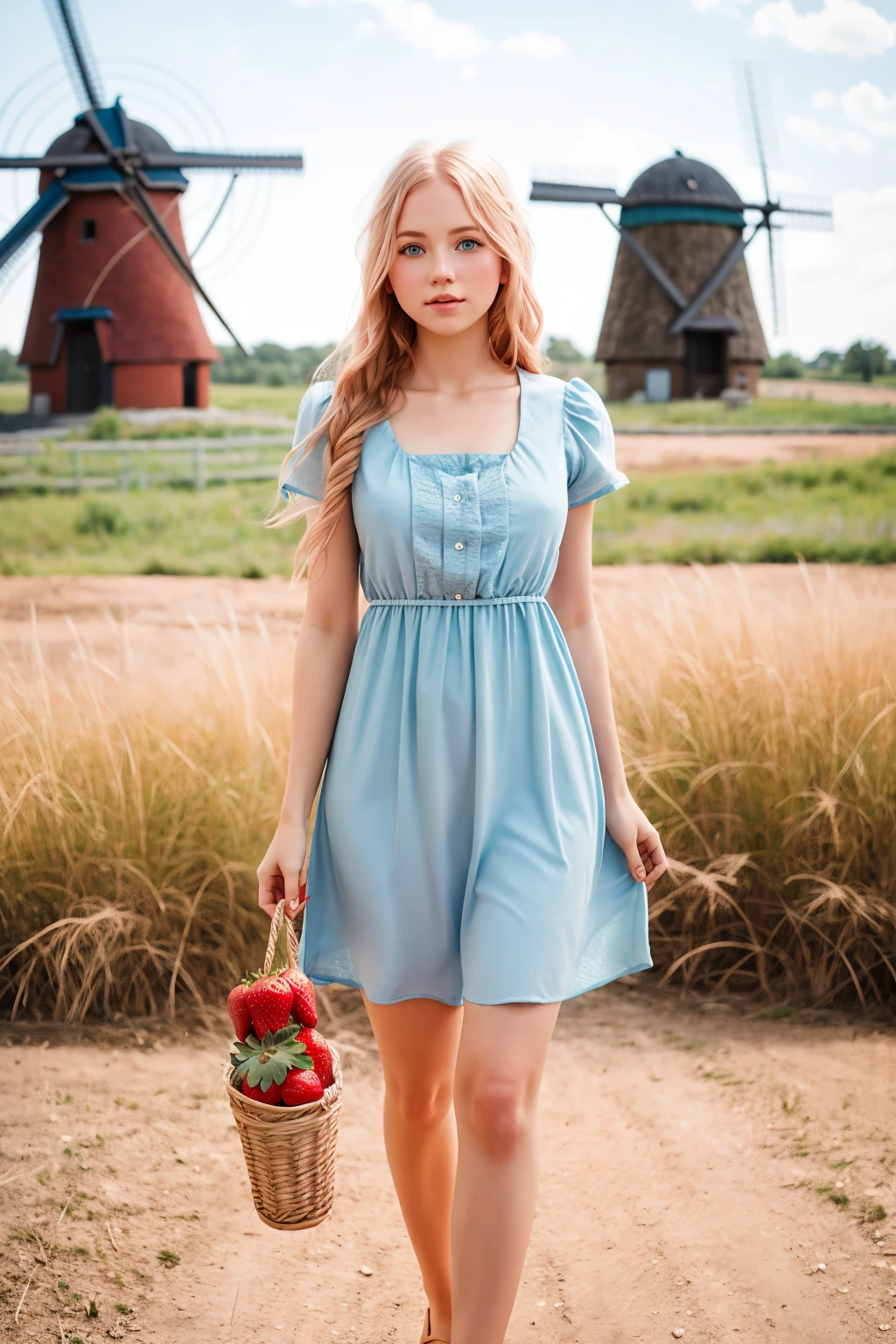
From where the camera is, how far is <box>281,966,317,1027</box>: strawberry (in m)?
1.80

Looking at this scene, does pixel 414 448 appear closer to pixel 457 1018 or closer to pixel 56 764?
pixel 457 1018

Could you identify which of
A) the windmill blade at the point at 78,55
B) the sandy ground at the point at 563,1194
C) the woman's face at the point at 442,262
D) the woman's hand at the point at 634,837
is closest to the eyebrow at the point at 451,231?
the woman's face at the point at 442,262

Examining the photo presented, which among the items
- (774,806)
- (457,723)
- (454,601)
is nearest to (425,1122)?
(457,723)

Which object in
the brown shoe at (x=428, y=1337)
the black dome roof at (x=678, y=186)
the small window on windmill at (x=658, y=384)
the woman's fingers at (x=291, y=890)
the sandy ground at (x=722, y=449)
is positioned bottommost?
the brown shoe at (x=428, y=1337)

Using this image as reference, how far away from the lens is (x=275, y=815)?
348 centimetres

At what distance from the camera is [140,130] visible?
10.7 metres

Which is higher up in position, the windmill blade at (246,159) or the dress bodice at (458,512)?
the windmill blade at (246,159)

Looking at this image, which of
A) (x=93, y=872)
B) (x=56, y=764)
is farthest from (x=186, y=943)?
(x=56, y=764)

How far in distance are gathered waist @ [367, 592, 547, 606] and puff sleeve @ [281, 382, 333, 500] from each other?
0.73ft

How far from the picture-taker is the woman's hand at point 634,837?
183cm

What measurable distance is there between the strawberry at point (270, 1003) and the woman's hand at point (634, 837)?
0.56 meters

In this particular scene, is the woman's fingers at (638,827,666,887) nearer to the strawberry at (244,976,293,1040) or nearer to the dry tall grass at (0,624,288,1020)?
the strawberry at (244,976,293,1040)

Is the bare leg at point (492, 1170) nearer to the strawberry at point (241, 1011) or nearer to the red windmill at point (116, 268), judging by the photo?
the strawberry at point (241, 1011)

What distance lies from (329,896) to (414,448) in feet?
2.30
